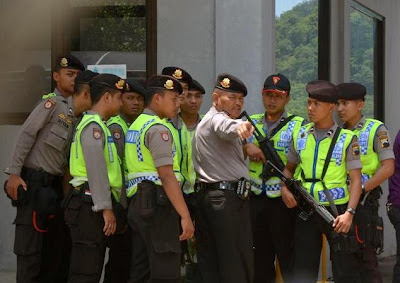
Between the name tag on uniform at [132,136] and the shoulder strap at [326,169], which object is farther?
the shoulder strap at [326,169]

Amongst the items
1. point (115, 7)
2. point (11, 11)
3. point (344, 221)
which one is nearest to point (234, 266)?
point (344, 221)

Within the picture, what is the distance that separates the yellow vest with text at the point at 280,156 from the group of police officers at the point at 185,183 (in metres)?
0.01

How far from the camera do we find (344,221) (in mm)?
7605

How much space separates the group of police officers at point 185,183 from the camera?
745 cm

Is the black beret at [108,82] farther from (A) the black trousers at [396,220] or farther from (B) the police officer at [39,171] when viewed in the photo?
(A) the black trousers at [396,220]

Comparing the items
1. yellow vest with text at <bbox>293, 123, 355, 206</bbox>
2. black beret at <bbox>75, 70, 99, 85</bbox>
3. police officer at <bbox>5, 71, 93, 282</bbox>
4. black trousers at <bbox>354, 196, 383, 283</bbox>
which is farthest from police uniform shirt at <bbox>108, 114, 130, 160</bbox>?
black trousers at <bbox>354, 196, 383, 283</bbox>

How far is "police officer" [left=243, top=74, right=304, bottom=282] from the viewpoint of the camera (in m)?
8.30

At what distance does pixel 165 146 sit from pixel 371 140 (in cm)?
198

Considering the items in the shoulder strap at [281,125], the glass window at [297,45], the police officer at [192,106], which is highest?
the glass window at [297,45]

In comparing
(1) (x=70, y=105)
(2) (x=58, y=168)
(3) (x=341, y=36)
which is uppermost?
(3) (x=341, y=36)

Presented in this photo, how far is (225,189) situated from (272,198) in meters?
0.72

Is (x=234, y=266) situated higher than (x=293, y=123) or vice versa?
(x=293, y=123)

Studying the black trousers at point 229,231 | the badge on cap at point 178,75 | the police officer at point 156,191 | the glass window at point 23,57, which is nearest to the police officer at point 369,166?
the black trousers at point 229,231

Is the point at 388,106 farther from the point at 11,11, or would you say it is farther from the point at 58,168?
the point at 58,168
